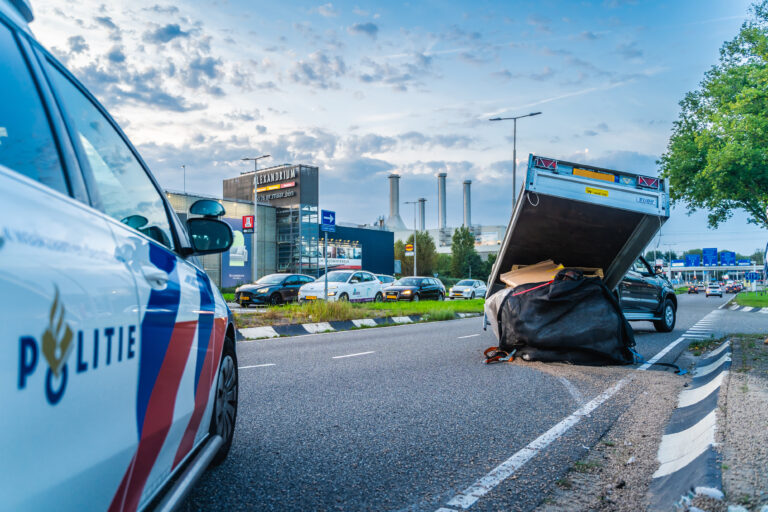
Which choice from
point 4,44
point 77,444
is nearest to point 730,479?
point 77,444

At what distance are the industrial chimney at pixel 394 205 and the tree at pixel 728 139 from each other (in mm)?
58357

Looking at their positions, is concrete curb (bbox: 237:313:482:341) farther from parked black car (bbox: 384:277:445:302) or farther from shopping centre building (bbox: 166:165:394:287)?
shopping centre building (bbox: 166:165:394:287)

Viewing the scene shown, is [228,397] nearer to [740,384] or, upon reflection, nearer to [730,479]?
[730,479]

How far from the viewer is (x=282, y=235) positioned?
2231 inches

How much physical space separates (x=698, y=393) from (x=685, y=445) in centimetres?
213

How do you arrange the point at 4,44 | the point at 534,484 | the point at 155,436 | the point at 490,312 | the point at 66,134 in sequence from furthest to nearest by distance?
the point at 490,312, the point at 534,484, the point at 155,436, the point at 66,134, the point at 4,44

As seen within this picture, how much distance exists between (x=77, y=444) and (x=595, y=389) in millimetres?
5822

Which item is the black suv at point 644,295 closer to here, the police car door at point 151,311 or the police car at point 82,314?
the police car door at point 151,311

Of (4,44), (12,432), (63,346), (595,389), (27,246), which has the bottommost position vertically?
(595,389)

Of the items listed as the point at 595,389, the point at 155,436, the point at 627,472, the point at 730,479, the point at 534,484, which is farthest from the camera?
the point at 595,389

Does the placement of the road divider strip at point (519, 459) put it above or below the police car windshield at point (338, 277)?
below

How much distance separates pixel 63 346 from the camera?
1.37 meters

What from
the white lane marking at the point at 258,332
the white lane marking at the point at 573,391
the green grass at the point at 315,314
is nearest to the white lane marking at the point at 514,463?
the white lane marking at the point at 573,391

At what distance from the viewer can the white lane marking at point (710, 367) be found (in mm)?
7245
